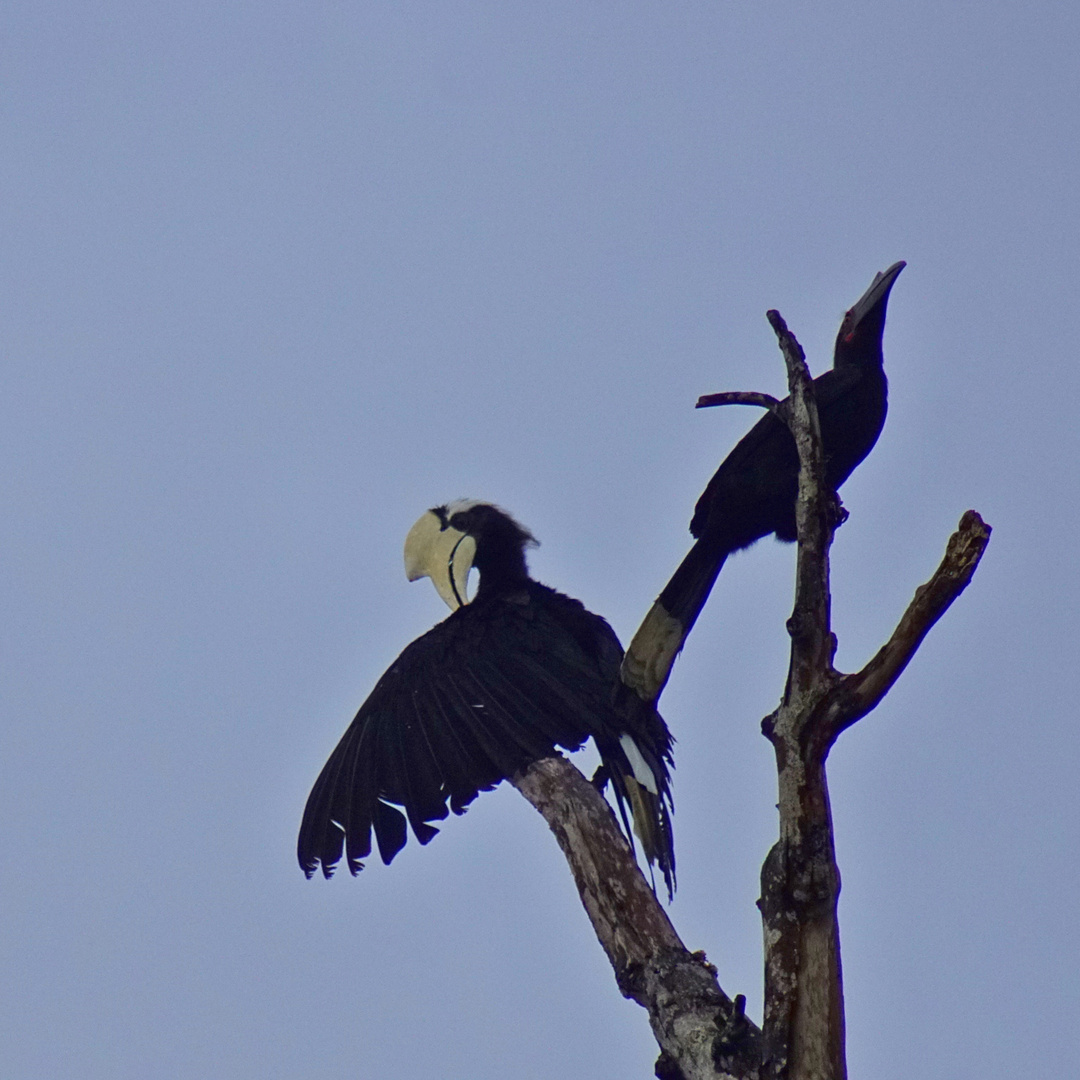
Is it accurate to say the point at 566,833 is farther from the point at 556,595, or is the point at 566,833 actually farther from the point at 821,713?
the point at 556,595

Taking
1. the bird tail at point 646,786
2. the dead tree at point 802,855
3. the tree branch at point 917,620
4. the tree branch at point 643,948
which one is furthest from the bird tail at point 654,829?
the tree branch at point 917,620

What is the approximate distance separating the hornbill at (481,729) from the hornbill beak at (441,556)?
0.51m

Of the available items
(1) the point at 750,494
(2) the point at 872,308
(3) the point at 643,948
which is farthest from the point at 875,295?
(3) the point at 643,948

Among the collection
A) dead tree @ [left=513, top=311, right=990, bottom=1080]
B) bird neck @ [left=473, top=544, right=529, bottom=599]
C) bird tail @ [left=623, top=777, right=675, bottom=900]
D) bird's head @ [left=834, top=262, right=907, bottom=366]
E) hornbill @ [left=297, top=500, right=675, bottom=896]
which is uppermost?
bird neck @ [left=473, top=544, right=529, bottom=599]

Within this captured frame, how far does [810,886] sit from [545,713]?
5.99ft

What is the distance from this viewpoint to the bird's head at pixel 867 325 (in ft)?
17.4

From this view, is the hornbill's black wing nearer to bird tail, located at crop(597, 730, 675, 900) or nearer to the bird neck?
bird tail, located at crop(597, 730, 675, 900)

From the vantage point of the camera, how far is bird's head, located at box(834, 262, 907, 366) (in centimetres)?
532

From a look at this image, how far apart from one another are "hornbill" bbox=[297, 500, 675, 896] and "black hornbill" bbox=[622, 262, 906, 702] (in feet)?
0.76

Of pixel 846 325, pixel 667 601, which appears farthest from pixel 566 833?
pixel 846 325

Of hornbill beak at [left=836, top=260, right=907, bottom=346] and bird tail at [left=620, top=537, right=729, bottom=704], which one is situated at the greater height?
hornbill beak at [left=836, top=260, right=907, bottom=346]

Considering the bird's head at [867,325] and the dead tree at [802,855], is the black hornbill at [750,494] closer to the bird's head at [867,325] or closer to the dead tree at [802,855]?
the bird's head at [867,325]

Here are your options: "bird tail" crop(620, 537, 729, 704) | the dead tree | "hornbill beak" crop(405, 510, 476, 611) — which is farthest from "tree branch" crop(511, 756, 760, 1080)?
"hornbill beak" crop(405, 510, 476, 611)

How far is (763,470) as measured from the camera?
5.04m
